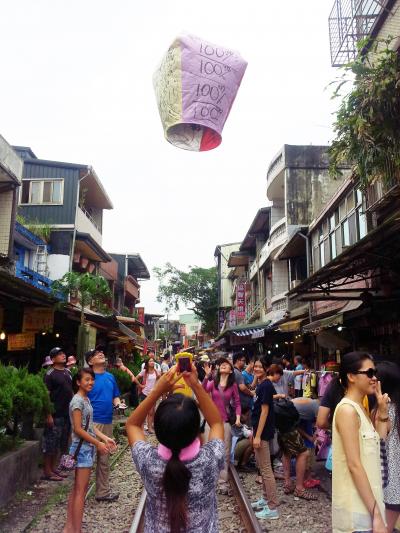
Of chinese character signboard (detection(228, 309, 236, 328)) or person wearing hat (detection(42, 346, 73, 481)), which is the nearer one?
person wearing hat (detection(42, 346, 73, 481))

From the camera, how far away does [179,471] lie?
2.08m

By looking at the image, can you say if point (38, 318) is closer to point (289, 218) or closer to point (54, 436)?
point (54, 436)

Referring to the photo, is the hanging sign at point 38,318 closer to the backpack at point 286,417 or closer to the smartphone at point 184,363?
the backpack at point 286,417

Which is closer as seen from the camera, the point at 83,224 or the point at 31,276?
the point at 31,276

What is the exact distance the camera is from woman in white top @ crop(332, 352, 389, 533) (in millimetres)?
2570

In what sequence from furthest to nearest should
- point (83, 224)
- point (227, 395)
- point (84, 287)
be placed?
1. point (83, 224)
2. point (84, 287)
3. point (227, 395)

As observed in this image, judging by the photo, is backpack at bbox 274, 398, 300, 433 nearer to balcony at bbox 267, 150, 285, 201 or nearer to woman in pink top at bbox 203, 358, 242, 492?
woman in pink top at bbox 203, 358, 242, 492

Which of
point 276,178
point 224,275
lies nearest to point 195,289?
point 224,275

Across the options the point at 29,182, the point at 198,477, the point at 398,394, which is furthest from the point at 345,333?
the point at 29,182

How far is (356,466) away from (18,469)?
5.00m

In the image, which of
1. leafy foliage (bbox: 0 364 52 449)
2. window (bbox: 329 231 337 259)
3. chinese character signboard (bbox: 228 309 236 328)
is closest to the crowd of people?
leafy foliage (bbox: 0 364 52 449)

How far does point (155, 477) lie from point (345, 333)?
1240 centimetres

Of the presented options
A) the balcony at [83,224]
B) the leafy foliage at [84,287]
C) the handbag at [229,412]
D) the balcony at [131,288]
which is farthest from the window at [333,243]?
the balcony at [131,288]

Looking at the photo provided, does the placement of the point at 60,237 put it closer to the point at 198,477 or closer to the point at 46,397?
the point at 46,397
